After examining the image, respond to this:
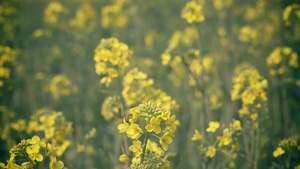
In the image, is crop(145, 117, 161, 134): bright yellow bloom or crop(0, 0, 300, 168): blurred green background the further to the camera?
Result: crop(0, 0, 300, 168): blurred green background

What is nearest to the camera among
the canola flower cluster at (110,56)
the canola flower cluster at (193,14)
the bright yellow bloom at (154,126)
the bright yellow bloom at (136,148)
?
the bright yellow bloom at (154,126)

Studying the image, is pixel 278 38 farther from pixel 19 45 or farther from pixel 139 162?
pixel 19 45

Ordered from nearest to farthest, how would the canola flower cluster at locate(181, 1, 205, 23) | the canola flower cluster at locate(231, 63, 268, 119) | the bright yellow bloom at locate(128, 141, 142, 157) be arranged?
the bright yellow bloom at locate(128, 141, 142, 157) < the canola flower cluster at locate(231, 63, 268, 119) < the canola flower cluster at locate(181, 1, 205, 23)

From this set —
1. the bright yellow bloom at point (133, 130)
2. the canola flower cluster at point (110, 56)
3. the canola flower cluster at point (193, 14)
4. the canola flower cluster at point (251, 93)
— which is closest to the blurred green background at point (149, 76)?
the canola flower cluster at point (193, 14)

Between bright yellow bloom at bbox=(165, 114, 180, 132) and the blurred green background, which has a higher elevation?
the blurred green background

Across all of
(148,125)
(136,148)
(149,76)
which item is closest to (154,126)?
(148,125)

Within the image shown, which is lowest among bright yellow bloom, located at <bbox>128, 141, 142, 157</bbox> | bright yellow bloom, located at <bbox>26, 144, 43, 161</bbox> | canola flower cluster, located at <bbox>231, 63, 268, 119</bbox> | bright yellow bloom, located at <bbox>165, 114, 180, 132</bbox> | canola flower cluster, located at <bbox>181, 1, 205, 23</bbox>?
bright yellow bloom, located at <bbox>26, 144, 43, 161</bbox>

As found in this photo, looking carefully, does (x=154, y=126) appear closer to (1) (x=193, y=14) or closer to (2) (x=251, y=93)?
(2) (x=251, y=93)

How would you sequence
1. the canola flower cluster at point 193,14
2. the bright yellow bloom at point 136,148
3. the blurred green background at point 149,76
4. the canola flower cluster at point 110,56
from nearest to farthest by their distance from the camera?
the bright yellow bloom at point 136,148 → the canola flower cluster at point 110,56 → the canola flower cluster at point 193,14 → the blurred green background at point 149,76

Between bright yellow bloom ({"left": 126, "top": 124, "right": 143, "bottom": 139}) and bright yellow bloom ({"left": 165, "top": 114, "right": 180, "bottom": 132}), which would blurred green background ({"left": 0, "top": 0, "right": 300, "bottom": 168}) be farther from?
bright yellow bloom ({"left": 126, "top": 124, "right": 143, "bottom": 139})

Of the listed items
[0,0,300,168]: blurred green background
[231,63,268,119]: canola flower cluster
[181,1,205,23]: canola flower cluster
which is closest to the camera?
[231,63,268,119]: canola flower cluster

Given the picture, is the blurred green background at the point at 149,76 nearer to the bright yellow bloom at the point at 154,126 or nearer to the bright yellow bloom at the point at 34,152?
the bright yellow bloom at the point at 34,152

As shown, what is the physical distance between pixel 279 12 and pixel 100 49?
4652 millimetres

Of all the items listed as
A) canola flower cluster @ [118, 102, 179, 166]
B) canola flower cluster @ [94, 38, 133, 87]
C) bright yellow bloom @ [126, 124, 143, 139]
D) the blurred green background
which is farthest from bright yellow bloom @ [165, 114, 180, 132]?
the blurred green background
